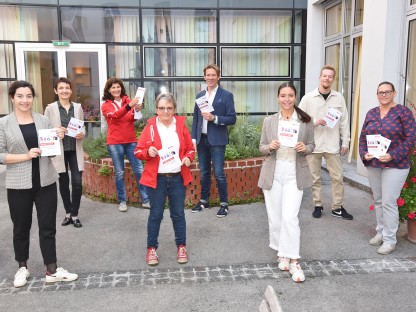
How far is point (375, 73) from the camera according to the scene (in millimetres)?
7652

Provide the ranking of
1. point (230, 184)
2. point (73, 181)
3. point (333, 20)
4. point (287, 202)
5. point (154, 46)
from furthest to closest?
point (154, 46) < point (333, 20) < point (230, 184) < point (73, 181) < point (287, 202)

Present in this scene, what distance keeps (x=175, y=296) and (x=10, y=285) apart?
1.67m

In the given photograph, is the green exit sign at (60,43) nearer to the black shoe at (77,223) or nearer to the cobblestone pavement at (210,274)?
the black shoe at (77,223)

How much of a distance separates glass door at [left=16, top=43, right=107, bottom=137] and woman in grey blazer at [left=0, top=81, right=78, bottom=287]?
22.8ft

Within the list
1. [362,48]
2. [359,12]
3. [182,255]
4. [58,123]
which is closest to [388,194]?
[182,255]

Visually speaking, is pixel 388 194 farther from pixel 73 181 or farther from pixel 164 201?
pixel 73 181

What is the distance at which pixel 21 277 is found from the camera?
13.6 feet

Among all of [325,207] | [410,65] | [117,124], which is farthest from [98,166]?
[410,65]

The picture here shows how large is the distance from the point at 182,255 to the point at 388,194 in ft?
7.90

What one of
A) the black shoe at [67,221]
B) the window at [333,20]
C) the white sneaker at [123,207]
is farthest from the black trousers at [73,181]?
the window at [333,20]

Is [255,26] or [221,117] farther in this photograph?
[255,26]

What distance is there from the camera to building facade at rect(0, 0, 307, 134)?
36.1 feet

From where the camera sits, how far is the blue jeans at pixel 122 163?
6.38 m

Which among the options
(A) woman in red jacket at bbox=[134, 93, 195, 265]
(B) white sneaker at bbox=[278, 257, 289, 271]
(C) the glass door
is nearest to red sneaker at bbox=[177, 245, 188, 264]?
(A) woman in red jacket at bbox=[134, 93, 195, 265]
